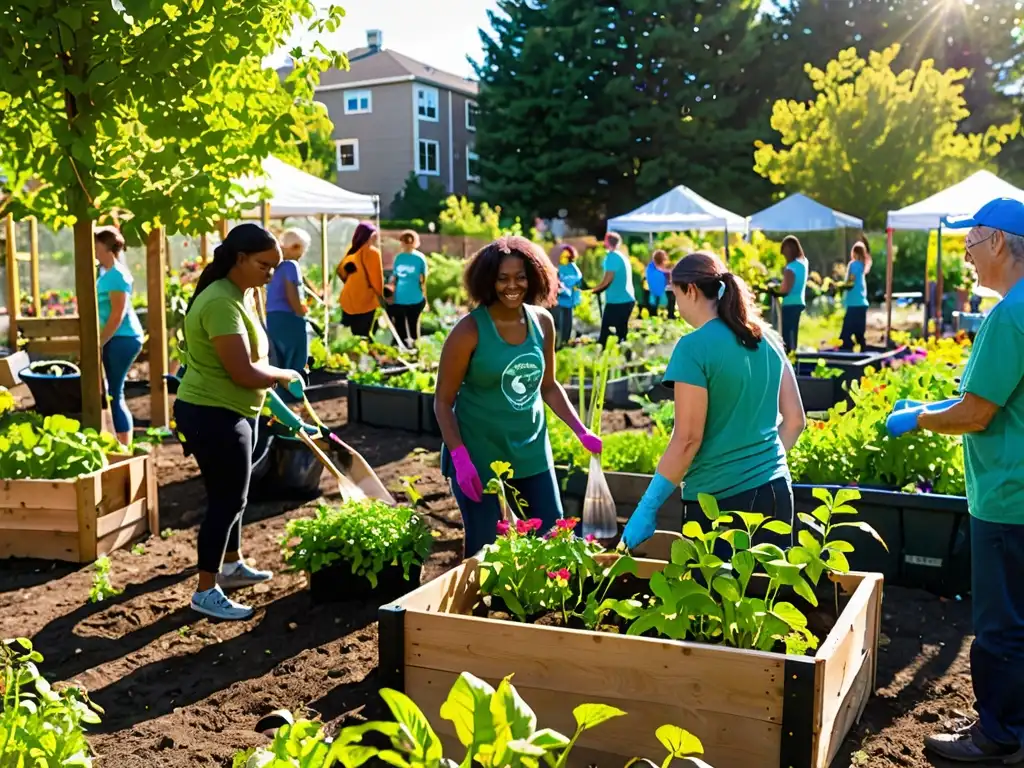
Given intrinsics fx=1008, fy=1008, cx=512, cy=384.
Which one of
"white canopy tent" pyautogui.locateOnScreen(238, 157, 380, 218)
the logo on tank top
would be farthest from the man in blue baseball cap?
"white canopy tent" pyautogui.locateOnScreen(238, 157, 380, 218)

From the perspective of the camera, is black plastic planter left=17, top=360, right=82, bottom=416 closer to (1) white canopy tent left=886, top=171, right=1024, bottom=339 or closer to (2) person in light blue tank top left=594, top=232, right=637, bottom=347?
(2) person in light blue tank top left=594, top=232, right=637, bottom=347

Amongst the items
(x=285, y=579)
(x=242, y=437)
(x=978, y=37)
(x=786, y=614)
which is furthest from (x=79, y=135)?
(x=978, y=37)

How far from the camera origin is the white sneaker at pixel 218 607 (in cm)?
461

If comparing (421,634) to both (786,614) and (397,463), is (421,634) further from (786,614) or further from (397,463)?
(397,463)

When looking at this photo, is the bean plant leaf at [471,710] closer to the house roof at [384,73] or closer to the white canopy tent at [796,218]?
the white canopy tent at [796,218]

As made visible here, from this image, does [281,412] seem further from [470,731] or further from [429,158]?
[429,158]

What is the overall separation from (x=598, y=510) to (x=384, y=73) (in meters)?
42.3

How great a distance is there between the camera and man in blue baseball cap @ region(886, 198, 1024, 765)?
2.91m

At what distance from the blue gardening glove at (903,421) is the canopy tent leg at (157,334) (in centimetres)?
666

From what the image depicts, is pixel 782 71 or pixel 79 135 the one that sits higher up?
pixel 782 71

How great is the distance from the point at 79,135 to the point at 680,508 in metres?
3.74

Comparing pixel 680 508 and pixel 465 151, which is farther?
pixel 465 151

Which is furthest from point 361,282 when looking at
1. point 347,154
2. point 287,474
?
point 347,154

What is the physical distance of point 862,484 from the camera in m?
5.21
